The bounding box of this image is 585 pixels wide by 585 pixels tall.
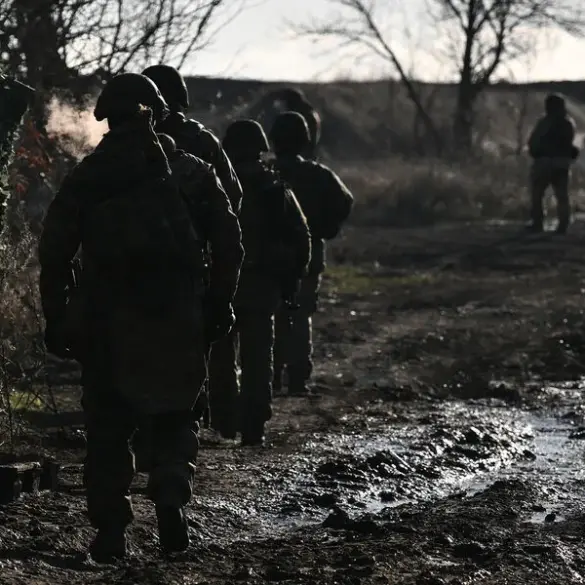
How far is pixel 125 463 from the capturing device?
6176mm

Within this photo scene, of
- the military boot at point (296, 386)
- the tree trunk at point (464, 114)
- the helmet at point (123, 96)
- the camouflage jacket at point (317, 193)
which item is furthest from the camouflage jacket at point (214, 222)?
the tree trunk at point (464, 114)

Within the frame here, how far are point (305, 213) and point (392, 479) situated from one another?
10.1 ft

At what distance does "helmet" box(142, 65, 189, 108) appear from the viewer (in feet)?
26.1

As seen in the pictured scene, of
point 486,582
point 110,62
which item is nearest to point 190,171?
point 486,582

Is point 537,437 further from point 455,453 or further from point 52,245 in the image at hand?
point 52,245

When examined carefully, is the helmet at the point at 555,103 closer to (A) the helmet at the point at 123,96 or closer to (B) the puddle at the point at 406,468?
(B) the puddle at the point at 406,468

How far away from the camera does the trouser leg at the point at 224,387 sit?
934cm

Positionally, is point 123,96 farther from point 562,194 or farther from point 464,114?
point 464,114

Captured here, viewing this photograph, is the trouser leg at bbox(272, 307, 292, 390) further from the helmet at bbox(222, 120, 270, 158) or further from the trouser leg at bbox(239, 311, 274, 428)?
the helmet at bbox(222, 120, 270, 158)

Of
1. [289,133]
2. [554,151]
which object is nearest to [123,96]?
[289,133]

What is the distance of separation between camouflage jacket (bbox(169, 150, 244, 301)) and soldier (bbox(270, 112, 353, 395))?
168 inches

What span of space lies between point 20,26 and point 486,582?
22.1 feet

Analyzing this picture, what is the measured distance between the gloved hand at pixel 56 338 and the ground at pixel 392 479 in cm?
75

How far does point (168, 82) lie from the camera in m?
8.00
